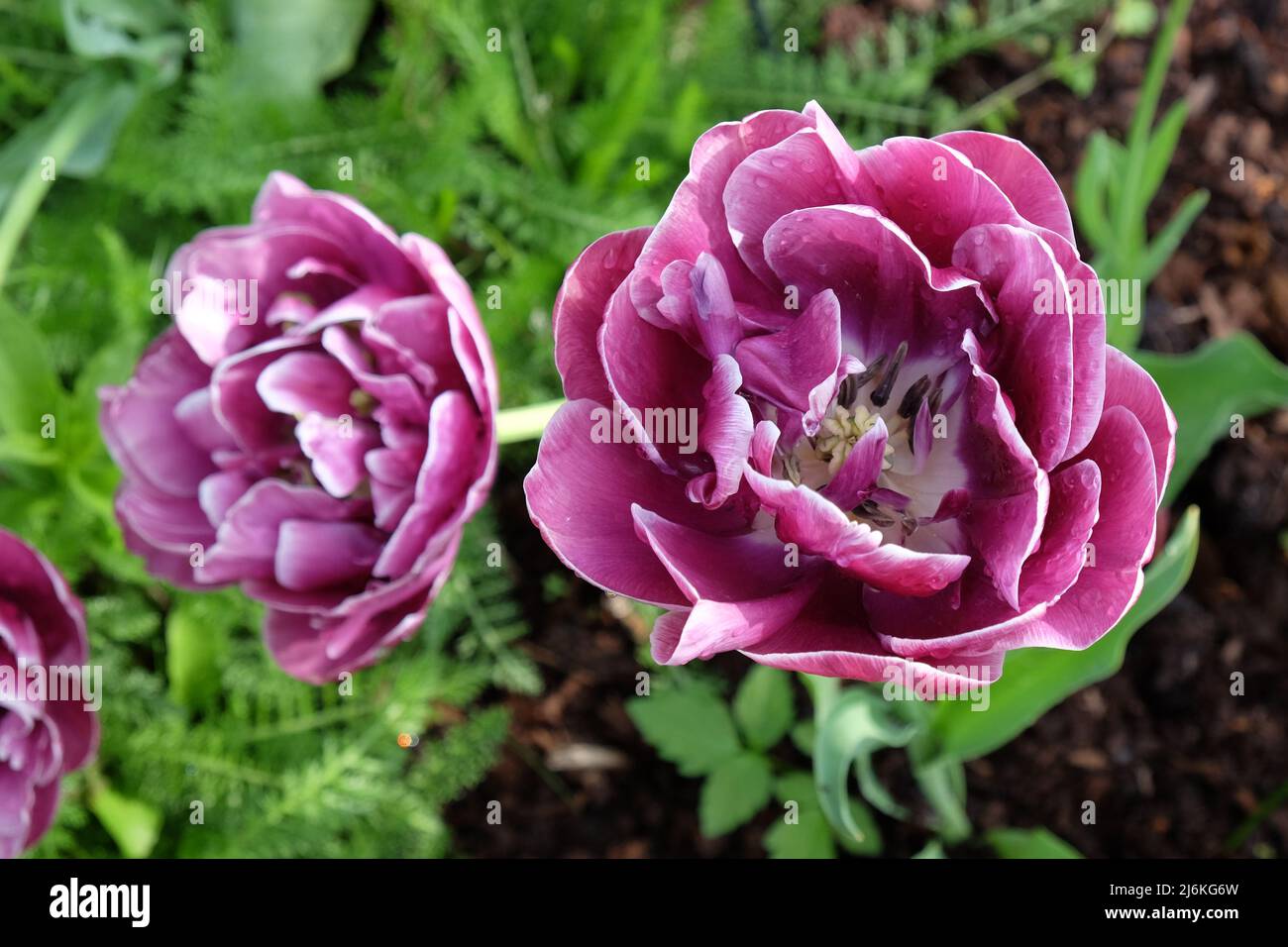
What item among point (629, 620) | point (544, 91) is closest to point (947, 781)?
point (629, 620)

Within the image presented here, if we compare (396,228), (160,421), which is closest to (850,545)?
(160,421)

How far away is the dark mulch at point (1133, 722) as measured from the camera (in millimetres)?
1592

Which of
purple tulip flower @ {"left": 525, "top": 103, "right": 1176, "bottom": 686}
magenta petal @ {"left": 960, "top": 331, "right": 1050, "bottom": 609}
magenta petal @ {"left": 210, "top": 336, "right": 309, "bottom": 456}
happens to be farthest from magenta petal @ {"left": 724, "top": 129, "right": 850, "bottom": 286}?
magenta petal @ {"left": 210, "top": 336, "right": 309, "bottom": 456}

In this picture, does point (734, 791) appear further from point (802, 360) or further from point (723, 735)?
point (802, 360)

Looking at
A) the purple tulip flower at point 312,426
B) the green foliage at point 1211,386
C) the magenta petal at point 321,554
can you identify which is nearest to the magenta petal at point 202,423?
the purple tulip flower at point 312,426

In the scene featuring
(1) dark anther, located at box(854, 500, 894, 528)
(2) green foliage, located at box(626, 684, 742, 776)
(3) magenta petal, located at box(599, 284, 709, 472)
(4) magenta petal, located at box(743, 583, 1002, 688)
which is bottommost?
(2) green foliage, located at box(626, 684, 742, 776)

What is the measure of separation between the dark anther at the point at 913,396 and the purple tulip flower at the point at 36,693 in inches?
30.4

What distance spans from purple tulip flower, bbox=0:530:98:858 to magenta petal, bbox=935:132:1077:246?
34.2 inches

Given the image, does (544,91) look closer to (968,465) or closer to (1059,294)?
(968,465)

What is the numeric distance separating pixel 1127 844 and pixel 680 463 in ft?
3.64

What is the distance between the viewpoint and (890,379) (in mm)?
950

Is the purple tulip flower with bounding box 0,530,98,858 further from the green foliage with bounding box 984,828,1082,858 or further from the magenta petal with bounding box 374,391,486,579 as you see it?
the green foliage with bounding box 984,828,1082,858

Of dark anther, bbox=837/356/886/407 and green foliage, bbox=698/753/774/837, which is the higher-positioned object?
dark anther, bbox=837/356/886/407

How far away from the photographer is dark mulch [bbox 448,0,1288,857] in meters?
1.59
